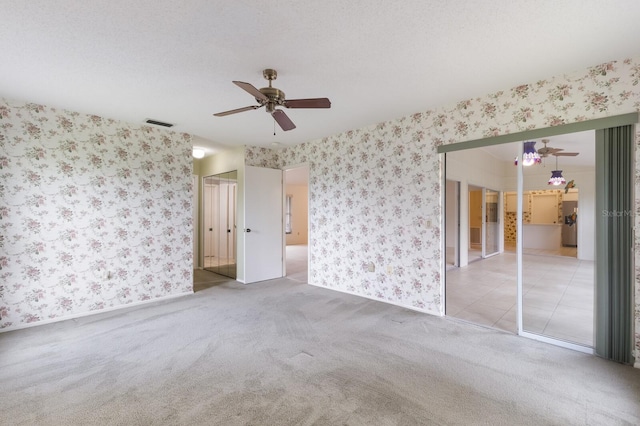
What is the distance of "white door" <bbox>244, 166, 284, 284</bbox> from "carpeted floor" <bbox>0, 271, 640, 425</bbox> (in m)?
1.73

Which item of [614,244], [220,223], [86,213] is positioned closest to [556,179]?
[614,244]

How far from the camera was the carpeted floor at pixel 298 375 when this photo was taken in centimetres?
180

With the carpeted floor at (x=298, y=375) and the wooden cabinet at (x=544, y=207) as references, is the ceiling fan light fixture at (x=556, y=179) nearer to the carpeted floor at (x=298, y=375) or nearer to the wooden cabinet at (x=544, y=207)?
the wooden cabinet at (x=544, y=207)

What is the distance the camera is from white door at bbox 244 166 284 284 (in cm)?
507

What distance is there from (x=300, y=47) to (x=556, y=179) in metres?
3.05

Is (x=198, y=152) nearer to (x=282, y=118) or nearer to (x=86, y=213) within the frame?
(x=86, y=213)

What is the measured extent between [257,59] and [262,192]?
3.10m

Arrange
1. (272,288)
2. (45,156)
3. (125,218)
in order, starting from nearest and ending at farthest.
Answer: (45,156) < (125,218) < (272,288)

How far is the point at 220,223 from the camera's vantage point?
5.88 metres

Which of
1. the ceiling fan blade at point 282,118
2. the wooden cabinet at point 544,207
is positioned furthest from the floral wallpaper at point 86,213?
A: the wooden cabinet at point 544,207

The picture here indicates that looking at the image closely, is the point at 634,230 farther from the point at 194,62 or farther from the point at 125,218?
the point at 125,218

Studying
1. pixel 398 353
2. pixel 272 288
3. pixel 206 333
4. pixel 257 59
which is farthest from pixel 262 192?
pixel 398 353

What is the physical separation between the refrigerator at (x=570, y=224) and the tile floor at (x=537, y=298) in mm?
281

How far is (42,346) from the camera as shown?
8.96ft
